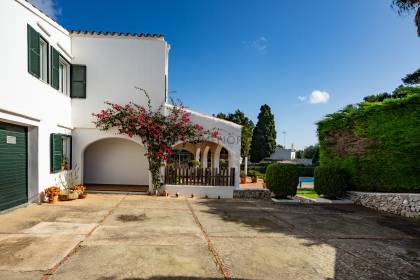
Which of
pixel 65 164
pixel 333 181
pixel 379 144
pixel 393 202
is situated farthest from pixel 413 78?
pixel 65 164

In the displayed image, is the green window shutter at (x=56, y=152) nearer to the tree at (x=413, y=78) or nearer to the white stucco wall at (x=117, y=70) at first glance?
the white stucco wall at (x=117, y=70)

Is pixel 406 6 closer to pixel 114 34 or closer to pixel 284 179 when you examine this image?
pixel 284 179

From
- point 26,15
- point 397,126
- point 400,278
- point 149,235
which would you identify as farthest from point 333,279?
point 26,15

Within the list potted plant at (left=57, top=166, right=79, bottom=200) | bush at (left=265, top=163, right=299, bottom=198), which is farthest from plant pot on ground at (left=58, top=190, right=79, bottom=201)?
bush at (left=265, top=163, right=299, bottom=198)

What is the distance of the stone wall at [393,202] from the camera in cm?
895

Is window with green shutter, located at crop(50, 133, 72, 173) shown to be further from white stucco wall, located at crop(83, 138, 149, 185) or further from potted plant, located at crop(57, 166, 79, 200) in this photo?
white stucco wall, located at crop(83, 138, 149, 185)

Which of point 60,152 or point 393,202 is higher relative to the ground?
point 60,152

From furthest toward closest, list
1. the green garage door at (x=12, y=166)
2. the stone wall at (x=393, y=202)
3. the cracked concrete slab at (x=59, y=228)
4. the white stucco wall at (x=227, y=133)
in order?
the white stucco wall at (x=227, y=133) < the stone wall at (x=393, y=202) < the green garage door at (x=12, y=166) < the cracked concrete slab at (x=59, y=228)

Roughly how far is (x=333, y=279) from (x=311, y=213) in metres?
5.46

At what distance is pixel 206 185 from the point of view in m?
12.4

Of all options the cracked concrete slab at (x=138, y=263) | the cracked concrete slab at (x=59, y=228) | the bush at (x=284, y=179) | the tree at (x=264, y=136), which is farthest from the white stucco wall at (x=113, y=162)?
the tree at (x=264, y=136)

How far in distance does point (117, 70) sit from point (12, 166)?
5.94 m

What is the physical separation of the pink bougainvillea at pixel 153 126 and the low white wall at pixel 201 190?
0.68 m

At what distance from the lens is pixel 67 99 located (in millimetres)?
11508
